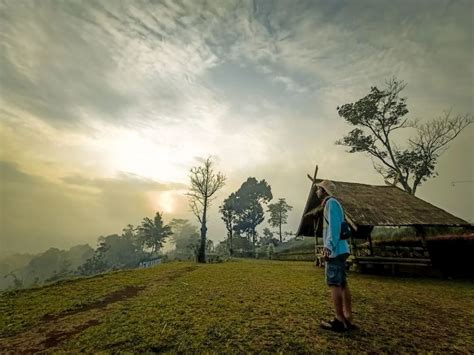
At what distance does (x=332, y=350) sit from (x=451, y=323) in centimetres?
275

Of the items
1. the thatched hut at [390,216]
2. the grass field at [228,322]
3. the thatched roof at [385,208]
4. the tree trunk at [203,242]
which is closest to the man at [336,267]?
the grass field at [228,322]

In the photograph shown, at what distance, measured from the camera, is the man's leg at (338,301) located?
3.38 metres

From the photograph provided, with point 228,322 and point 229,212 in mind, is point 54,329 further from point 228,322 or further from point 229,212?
point 229,212

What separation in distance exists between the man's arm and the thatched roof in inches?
272

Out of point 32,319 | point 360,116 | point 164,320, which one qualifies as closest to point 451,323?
point 164,320

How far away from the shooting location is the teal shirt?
3.66m

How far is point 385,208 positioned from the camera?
37.9 feet

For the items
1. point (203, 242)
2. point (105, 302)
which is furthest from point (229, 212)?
point (105, 302)

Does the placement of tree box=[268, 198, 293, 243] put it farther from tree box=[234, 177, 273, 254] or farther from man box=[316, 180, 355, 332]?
man box=[316, 180, 355, 332]

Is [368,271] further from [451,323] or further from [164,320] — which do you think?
[164,320]

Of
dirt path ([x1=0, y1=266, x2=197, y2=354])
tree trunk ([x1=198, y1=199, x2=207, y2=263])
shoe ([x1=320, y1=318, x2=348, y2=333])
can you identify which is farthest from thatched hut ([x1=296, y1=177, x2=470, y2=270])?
tree trunk ([x1=198, y1=199, x2=207, y2=263])

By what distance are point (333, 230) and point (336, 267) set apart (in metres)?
0.58

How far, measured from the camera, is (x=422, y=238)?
35.7 feet

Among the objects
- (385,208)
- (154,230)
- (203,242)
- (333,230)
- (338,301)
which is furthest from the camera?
(154,230)
